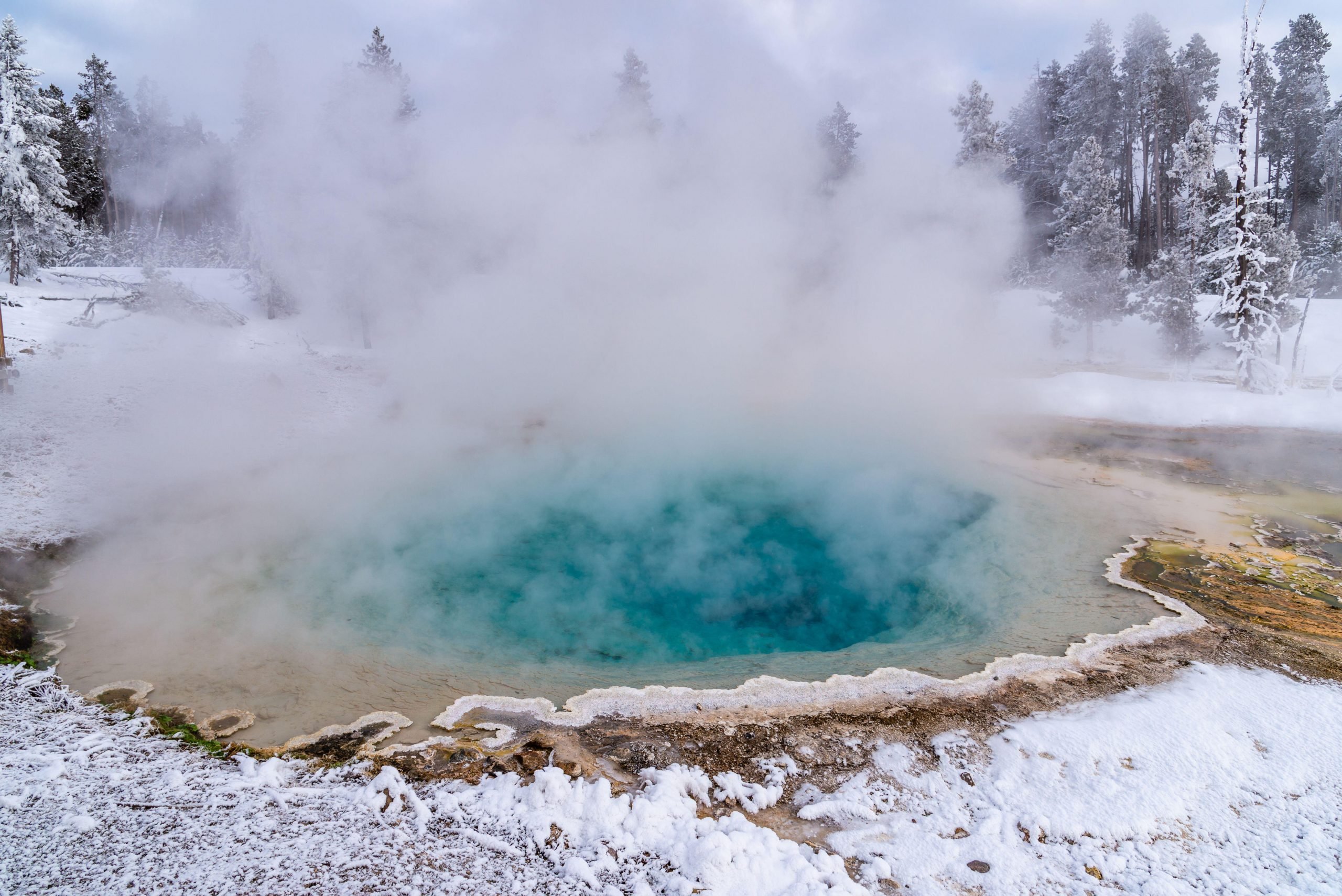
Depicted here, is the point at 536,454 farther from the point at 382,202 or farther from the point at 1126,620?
the point at 1126,620

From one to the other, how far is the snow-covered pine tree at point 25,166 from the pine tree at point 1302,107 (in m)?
40.8

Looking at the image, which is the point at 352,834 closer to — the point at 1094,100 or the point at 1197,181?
the point at 1197,181

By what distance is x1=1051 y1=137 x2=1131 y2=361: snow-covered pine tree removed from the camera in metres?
18.2

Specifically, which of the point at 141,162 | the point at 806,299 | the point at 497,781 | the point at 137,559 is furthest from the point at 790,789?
the point at 141,162

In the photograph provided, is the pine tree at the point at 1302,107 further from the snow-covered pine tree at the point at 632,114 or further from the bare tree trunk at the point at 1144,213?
the snow-covered pine tree at the point at 632,114

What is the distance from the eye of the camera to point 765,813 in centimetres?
268

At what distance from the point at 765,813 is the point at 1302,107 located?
36855 mm

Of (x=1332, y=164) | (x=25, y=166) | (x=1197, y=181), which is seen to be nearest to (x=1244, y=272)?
(x=1197, y=181)

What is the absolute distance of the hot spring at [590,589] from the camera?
13.0 ft

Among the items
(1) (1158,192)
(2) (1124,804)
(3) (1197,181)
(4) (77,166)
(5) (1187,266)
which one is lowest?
(2) (1124,804)

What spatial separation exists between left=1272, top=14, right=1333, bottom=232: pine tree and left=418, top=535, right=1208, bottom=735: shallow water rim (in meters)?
33.2

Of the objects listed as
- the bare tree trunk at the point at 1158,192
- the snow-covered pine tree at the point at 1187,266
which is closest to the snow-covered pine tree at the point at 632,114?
the snow-covered pine tree at the point at 1187,266

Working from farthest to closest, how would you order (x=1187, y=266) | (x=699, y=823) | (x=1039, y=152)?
(x=1039, y=152)
(x=1187, y=266)
(x=699, y=823)

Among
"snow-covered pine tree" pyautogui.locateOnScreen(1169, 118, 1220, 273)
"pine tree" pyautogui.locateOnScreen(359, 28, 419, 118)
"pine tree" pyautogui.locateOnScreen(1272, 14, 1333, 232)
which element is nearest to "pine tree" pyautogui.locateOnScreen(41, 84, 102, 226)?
"pine tree" pyautogui.locateOnScreen(359, 28, 419, 118)
